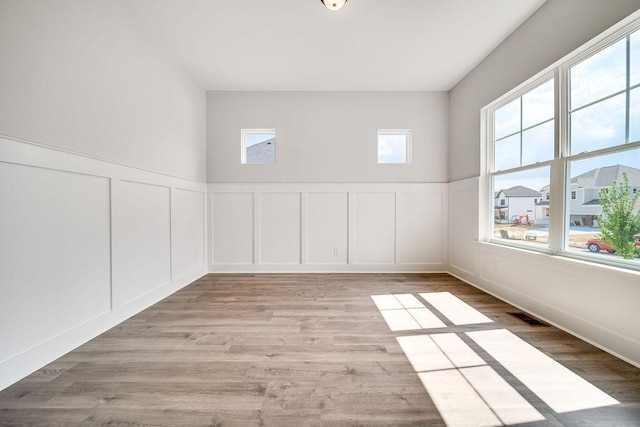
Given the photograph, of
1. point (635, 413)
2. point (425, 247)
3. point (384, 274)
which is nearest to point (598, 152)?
point (635, 413)

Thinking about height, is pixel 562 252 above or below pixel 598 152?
below

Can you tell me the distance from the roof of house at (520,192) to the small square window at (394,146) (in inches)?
59.8

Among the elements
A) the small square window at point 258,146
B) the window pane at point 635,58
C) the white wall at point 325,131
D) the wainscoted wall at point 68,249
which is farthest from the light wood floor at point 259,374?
the small square window at point 258,146

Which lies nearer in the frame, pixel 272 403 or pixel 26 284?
pixel 272 403

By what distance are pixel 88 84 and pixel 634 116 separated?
154 inches

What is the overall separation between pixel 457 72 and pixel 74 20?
13.2 feet

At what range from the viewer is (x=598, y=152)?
6.42 feet

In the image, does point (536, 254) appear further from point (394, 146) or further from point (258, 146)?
point (258, 146)

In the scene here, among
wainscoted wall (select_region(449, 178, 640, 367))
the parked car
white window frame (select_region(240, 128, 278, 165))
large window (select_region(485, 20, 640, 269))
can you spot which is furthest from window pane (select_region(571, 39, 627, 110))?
white window frame (select_region(240, 128, 278, 165))

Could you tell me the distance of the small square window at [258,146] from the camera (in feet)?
13.7

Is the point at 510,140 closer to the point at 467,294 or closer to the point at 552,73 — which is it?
the point at 552,73

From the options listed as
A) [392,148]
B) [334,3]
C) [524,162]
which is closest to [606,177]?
[524,162]

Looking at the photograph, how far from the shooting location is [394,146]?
423cm

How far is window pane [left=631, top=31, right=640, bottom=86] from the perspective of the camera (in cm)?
174
